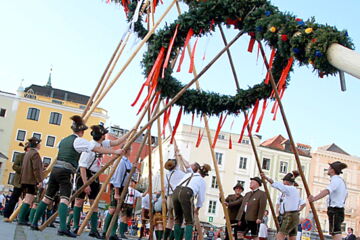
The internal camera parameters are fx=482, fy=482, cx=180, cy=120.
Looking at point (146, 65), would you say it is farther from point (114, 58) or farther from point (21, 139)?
point (21, 139)

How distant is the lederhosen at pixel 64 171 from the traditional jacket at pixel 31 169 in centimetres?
145

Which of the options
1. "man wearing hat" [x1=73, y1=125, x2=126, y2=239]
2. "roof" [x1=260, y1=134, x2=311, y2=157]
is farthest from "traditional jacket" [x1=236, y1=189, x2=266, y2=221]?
"roof" [x1=260, y1=134, x2=311, y2=157]

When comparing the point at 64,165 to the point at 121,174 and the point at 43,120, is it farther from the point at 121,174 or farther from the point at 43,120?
the point at 43,120

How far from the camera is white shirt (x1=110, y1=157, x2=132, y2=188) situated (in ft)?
31.1

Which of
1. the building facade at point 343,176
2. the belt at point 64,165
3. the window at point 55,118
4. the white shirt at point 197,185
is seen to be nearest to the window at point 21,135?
the window at point 55,118

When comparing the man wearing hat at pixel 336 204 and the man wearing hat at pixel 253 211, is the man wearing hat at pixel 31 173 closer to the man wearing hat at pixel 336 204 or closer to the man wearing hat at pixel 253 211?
the man wearing hat at pixel 253 211

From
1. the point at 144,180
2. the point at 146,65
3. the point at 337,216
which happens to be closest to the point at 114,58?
the point at 146,65

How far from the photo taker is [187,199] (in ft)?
27.4

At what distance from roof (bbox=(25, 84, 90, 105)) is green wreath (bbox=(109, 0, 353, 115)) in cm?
4772

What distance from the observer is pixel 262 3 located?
785 centimetres

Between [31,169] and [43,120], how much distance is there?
42551mm

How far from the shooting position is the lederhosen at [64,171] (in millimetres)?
7266

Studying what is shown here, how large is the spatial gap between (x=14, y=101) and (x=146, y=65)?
43.7 meters

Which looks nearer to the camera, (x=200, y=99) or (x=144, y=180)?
(x=200, y=99)
